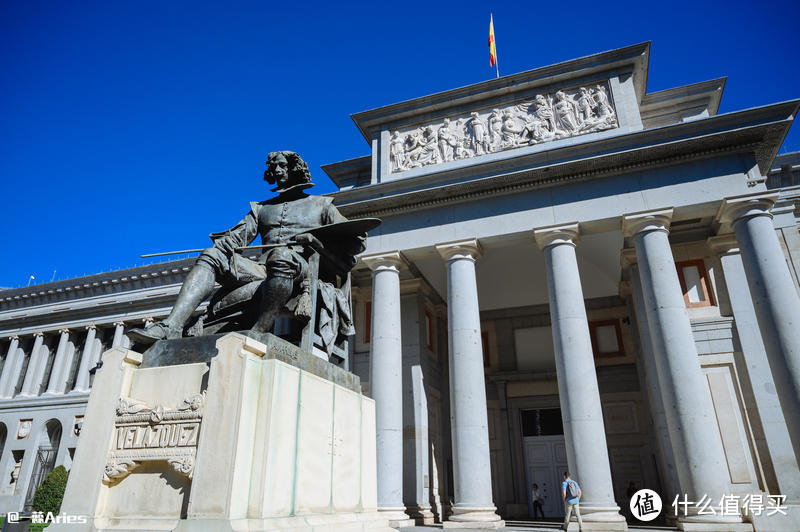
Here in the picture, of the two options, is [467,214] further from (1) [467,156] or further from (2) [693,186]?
(2) [693,186]

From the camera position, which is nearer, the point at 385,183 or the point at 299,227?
the point at 299,227

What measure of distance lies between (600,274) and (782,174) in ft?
25.4

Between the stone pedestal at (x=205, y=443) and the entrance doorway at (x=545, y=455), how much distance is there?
66.7 ft

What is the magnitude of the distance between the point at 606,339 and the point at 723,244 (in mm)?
7573

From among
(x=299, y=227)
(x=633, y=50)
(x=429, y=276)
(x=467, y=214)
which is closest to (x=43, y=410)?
(x=429, y=276)

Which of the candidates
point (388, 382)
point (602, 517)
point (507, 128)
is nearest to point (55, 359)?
point (388, 382)

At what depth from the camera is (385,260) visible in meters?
18.4

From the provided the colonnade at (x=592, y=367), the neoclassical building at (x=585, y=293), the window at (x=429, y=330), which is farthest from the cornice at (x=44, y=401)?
the colonnade at (x=592, y=367)

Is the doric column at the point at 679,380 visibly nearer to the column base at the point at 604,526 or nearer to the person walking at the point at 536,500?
the column base at the point at 604,526

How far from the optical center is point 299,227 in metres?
5.50

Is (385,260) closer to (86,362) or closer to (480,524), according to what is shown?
(480,524)

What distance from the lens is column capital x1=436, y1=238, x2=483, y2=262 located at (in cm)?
1748

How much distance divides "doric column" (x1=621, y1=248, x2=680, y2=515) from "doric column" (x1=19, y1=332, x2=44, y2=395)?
124ft

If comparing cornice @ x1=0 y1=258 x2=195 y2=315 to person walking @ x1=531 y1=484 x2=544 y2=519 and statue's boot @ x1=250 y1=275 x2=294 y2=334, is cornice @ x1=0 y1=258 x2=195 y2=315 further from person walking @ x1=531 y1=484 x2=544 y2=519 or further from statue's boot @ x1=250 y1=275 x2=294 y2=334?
statue's boot @ x1=250 y1=275 x2=294 y2=334
